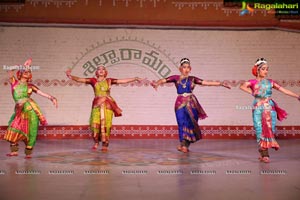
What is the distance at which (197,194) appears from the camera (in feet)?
13.9

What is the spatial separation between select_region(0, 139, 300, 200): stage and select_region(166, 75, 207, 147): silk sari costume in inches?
12.1

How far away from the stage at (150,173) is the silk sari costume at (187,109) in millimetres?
308

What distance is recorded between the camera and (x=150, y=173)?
17.9ft

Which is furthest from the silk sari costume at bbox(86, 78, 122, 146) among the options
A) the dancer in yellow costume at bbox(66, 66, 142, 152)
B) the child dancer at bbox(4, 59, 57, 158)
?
the child dancer at bbox(4, 59, 57, 158)

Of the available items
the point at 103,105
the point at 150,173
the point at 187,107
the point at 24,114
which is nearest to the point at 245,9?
the point at 187,107

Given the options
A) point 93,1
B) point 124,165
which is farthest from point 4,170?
point 93,1

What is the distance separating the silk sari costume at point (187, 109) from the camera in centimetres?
779

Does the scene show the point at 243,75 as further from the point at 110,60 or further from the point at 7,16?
the point at 7,16

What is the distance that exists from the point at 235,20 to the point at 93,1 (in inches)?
106

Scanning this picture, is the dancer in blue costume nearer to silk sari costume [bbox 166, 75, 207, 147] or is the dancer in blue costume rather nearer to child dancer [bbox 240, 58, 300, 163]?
silk sari costume [bbox 166, 75, 207, 147]

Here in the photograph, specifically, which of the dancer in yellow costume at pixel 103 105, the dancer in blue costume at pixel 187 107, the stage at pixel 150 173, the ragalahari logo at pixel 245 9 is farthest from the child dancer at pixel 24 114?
the ragalahari logo at pixel 245 9

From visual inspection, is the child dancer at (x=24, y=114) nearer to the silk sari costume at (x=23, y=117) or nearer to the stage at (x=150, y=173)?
the silk sari costume at (x=23, y=117)

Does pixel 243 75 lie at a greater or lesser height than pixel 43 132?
greater

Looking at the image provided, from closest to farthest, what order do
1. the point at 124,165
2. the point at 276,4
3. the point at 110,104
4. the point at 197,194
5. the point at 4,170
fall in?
the point at 197,194
the point at 4,170
the point at 124,165
the point at 110,104
the point at 276,4
